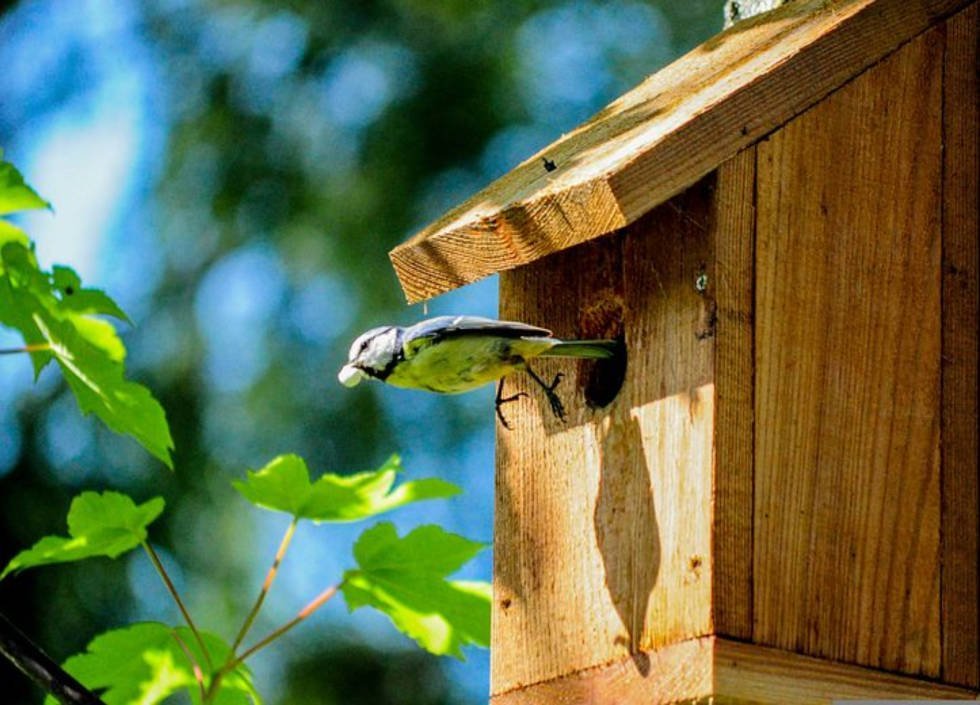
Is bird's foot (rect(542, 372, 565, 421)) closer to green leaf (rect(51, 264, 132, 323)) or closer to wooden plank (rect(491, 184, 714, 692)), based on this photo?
wooden plank (rect(491, 184, 714, 692))

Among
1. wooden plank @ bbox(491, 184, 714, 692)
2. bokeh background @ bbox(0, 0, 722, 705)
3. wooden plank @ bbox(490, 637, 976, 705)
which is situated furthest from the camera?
bokeh background @ bbox(0, 0, 722, 705)

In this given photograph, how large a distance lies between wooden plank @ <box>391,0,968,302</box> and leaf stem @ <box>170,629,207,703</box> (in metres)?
0.79

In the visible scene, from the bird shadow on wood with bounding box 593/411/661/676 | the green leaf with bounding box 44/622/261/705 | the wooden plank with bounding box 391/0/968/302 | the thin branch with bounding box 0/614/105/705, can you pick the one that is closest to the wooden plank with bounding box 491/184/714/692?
the bird shadow on wood with bounding box 593/411/661/676

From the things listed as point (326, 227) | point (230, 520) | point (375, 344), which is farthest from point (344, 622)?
point (375, 344)

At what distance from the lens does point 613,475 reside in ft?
7.71

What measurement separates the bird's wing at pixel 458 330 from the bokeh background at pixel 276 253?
3.35 metres

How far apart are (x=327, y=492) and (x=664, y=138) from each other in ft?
2.34

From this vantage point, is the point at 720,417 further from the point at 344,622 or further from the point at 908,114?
the point at 344,622

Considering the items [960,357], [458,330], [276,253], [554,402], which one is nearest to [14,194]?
[458,330]

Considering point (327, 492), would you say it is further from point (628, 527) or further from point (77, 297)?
point (628, 527)

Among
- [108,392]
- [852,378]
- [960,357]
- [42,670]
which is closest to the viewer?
[42,670]

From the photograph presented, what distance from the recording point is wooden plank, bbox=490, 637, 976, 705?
2043mm

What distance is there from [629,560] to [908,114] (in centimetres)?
85

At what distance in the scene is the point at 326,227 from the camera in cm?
633
